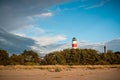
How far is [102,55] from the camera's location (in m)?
57.1

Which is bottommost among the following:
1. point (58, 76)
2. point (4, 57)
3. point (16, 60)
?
point (58, 76)

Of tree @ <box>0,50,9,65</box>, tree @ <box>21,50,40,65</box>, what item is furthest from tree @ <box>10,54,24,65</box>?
tree @ <box>21,50,40,65</box>

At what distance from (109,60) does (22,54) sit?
22992mm

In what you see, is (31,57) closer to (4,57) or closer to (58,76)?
(4,57)

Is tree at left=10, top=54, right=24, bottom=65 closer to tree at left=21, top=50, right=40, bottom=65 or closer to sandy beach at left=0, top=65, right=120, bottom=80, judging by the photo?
tree at left=21, top=50, right=40, bottom=65

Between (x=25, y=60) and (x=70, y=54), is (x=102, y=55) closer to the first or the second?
(x=70, y=54)

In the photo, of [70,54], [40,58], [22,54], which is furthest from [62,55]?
[22,54]

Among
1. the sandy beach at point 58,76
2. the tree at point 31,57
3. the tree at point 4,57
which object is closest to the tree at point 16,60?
the tree at point 4,57

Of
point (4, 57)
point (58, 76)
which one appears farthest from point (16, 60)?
point (58, 76)

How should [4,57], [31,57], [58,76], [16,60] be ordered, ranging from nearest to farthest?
1. [58,76]
2. [4,57]
3. [16,60]
4. [31,57]

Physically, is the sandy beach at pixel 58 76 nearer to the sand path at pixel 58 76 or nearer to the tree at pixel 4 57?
the sand path at pixel 58 76

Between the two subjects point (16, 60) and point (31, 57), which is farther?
point (31, 57)

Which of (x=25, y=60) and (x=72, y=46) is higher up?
(x=72, y=46)

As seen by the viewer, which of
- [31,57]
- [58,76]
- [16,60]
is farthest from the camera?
[31,57]
